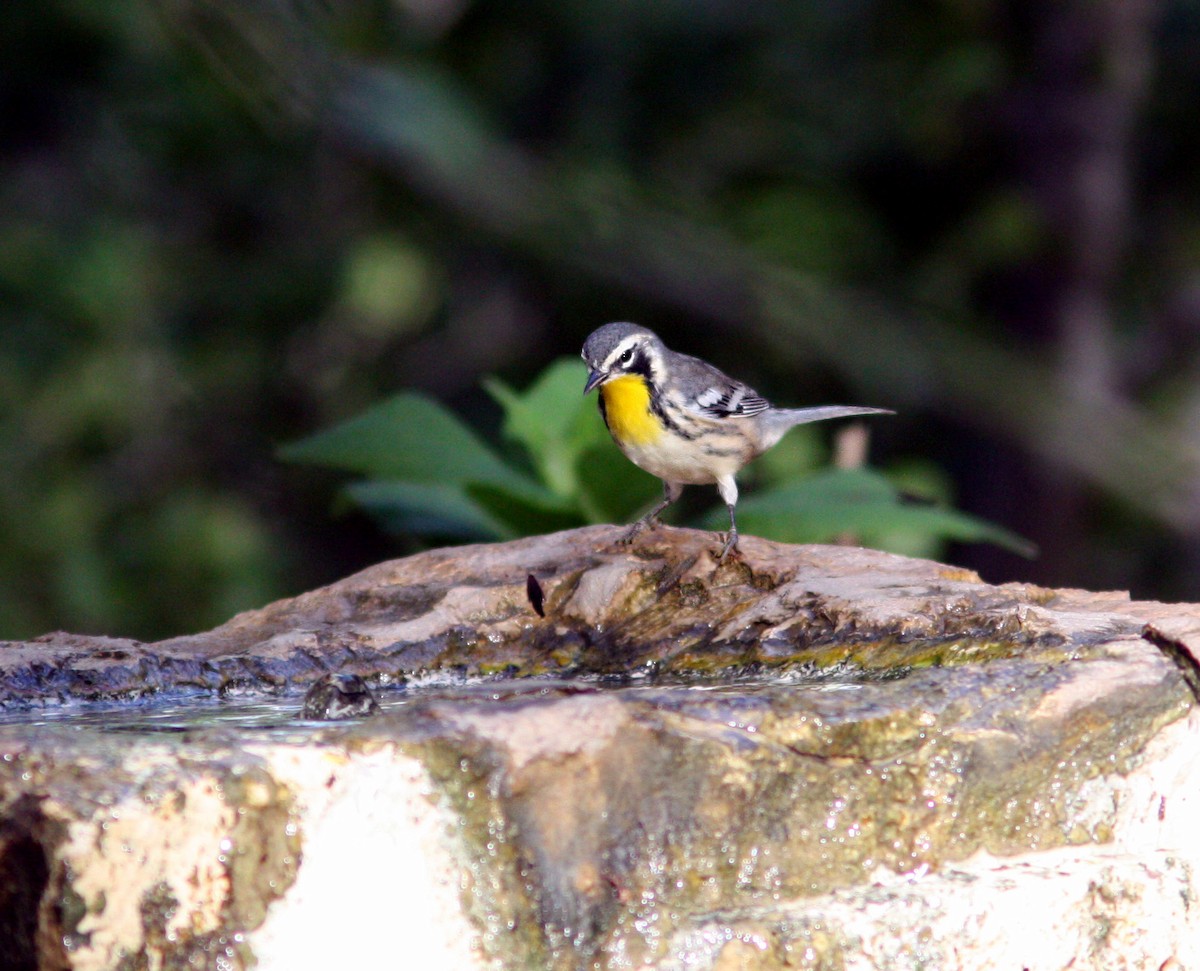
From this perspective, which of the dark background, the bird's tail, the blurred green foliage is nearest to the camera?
the blurred green foliage

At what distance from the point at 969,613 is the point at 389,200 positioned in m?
7.41

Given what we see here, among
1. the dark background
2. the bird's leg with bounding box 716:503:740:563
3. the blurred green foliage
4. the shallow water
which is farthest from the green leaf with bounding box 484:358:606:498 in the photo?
the dark background

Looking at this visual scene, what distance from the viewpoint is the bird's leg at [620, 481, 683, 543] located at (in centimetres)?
334

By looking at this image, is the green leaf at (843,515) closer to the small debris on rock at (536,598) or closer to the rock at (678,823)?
the small debris on rock at (536,598)

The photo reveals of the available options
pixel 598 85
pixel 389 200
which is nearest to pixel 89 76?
pixel 389 200

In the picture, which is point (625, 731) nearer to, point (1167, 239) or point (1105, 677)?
point (1105, 677)

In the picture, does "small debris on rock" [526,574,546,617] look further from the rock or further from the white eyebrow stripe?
the white eyebrow stripe

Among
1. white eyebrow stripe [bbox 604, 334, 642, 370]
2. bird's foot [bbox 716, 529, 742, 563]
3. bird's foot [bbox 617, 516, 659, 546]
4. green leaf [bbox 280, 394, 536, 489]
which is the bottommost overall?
bird's foot [bbox 716, 529, 742, 563]

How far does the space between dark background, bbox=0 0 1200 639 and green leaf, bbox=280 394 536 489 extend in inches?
97.0

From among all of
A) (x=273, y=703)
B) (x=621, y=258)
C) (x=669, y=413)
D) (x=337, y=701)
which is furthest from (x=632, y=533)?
(x=621, y=258)

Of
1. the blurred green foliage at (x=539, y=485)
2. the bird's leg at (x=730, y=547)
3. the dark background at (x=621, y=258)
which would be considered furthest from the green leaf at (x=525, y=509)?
the dark background at (x=621, y=258)

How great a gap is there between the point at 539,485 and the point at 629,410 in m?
0.54

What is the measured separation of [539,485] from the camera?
173 inches

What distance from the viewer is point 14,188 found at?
9.41 metres
